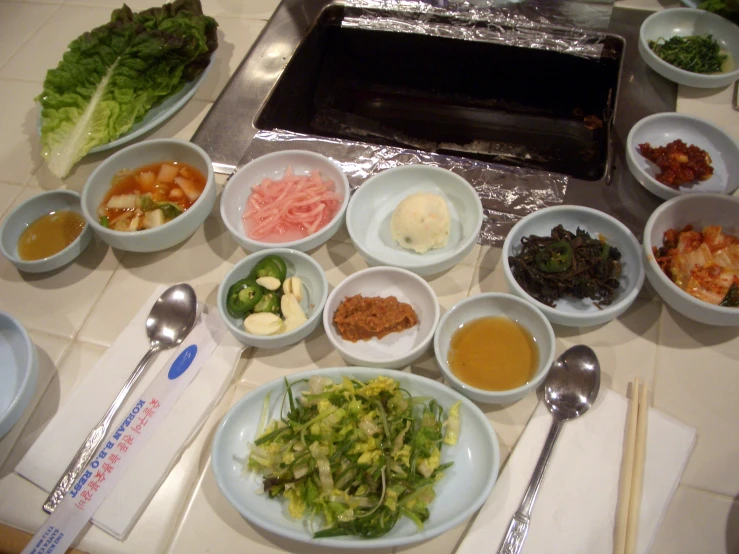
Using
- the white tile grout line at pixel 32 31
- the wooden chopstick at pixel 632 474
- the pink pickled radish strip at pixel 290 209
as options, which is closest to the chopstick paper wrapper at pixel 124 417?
the pink pickled radish strip at pixel 290 209

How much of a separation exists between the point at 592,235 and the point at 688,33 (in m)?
1.09

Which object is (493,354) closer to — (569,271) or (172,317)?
(569,271)

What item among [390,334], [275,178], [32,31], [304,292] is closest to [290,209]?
[275,178]

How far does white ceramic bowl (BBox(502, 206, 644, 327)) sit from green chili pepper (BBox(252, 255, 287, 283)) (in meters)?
0.65

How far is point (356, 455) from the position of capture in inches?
46.9

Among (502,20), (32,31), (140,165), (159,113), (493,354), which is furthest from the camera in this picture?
(32,31)

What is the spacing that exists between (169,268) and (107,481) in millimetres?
690

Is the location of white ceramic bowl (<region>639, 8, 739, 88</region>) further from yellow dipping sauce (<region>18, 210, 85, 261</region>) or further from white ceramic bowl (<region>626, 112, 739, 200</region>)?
yellow dipping sauce (<region>18, 210, 85, 261</region>)

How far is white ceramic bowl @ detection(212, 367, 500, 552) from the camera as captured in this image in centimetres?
113

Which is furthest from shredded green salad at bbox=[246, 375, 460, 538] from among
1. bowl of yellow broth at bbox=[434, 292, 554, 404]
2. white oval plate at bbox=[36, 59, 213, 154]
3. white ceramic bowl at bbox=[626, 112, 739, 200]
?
white oval plate at bbox=[36, 59, 213, 154]

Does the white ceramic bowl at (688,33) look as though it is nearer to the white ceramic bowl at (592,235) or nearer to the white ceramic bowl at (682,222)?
the white ceramic bowl at (682,222)

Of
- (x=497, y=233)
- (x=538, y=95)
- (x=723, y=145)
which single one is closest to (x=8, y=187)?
(x=497, y=233)

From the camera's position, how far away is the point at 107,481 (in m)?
1.27

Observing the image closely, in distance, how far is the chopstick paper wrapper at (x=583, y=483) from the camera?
1153mm
